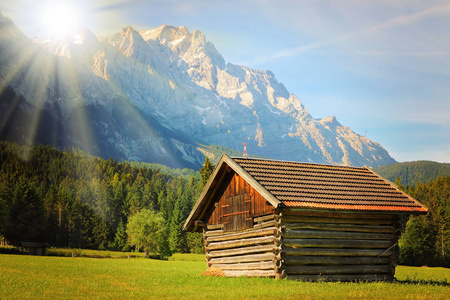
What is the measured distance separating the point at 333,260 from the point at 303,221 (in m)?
2.79

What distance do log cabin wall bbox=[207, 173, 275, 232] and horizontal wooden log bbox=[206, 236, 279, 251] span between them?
742 mm

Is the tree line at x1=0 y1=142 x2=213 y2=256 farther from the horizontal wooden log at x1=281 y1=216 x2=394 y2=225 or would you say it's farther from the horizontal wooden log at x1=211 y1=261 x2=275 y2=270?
the horizontal wooden log at x1=281 y1=216 x2=394 y2=225

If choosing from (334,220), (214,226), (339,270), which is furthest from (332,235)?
(214,226)

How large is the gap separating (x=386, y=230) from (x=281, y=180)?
6.84 metres

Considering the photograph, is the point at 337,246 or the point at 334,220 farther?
the point at 334,220

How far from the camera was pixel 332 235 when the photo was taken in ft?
79.9

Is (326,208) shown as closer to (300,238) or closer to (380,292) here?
(300,238)

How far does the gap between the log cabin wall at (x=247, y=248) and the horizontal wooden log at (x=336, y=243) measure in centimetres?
93

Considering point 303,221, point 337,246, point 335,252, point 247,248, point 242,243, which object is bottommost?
point 335,252

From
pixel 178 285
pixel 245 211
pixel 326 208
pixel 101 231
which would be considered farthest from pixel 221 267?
pixel 101 231

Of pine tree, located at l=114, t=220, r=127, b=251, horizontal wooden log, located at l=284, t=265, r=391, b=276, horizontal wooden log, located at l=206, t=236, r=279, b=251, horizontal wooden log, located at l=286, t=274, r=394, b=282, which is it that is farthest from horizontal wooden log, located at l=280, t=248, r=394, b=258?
pine tree, located at l=114, t=220, r=127, b=251

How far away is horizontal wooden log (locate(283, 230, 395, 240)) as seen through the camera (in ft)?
76.8

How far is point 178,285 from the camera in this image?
72.3 ft

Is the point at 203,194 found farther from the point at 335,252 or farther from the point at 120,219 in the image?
the point at 120,219
